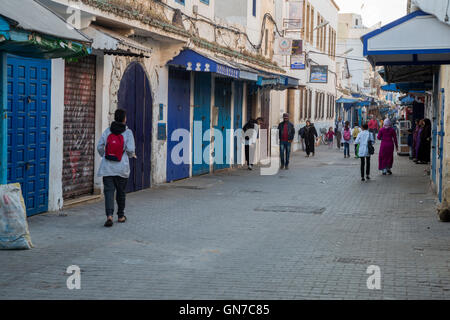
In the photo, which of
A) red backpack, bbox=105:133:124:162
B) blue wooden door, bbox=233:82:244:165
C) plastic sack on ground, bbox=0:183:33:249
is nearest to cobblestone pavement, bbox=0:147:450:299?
plastic sack on ground, bbox=0:183:33:249

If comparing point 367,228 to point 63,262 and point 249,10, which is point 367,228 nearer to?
point 63,262

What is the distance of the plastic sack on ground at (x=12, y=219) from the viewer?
7887 mm

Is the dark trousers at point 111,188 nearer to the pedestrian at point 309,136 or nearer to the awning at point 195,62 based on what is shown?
the awning at point 195,62

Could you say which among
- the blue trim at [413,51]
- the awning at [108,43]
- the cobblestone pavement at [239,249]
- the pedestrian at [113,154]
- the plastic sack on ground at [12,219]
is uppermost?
the awning at [108,43]

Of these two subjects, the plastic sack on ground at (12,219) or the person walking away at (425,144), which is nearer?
the plastic sack on ground at (12,219)

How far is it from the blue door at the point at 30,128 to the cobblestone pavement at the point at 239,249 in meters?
0.50

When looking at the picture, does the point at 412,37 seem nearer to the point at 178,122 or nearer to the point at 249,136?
the point at 178,122

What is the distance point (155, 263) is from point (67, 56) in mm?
3098

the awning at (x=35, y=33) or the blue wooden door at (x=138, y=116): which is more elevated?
the awning at (x=35, y=33)

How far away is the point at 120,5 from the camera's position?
12523mm

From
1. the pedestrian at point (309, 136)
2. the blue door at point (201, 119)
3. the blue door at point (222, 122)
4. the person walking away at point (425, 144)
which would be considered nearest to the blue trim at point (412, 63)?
the blue door at point (201, 119)

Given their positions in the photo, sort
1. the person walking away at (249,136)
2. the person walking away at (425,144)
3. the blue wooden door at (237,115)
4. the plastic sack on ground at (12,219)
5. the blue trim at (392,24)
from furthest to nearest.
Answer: the blue wooden door at (237,115) → the person walking away at (425,144) → the person walking away at (249,136) → the blue trim at (392,24) → the plastic sack on ground at (12,219)

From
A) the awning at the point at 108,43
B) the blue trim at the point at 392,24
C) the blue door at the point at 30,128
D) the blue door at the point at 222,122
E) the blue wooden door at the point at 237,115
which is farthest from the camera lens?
the blue wooden door at the point at 237,115

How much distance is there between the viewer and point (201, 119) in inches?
742
